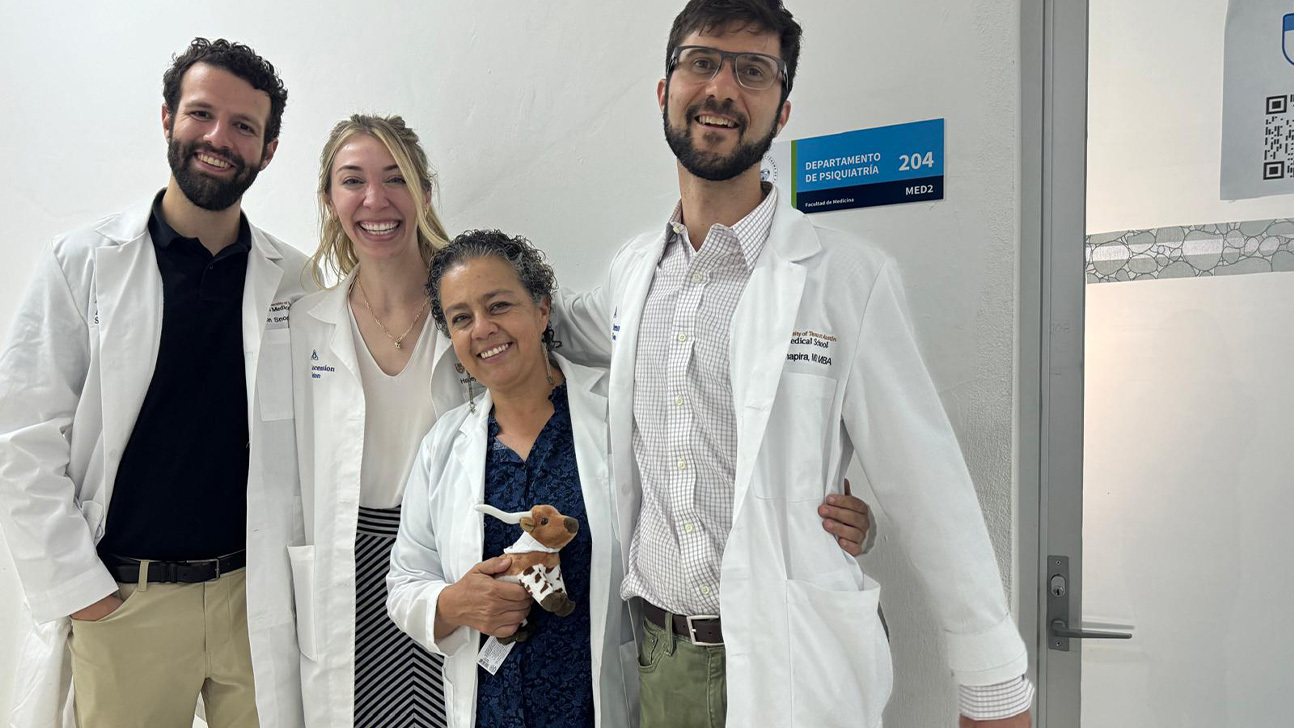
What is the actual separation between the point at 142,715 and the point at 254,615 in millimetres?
329

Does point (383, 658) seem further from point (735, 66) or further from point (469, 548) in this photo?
point (735, 66)

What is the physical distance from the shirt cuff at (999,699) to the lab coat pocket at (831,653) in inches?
6.4

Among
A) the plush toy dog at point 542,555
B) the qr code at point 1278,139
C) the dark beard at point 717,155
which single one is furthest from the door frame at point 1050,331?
the plush toy dog at point 542,555

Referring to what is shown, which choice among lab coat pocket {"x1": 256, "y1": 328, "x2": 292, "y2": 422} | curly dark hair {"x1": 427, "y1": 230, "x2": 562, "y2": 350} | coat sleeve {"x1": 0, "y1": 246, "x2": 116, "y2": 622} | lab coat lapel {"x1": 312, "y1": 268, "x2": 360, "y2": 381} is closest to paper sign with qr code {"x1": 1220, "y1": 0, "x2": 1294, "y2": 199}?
curly dark hair {"x1": 427, "y1": 230, "x2": 562, "y2": 350}

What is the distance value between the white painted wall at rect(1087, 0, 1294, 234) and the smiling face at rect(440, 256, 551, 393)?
45.6 inches

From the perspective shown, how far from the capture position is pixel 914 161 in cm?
182

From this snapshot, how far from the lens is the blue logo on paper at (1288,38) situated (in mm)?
1559

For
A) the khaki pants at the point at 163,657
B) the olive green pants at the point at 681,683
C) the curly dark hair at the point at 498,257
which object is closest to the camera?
the olive green pants at the point at 681,683

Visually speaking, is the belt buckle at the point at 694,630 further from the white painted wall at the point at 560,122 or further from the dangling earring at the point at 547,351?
the dangling earring at the point at 547,351

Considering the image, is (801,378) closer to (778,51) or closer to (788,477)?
(788,477)

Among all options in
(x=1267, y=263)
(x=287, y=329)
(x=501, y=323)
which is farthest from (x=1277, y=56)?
(x=287, y=329)

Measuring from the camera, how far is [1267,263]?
5.30 ft

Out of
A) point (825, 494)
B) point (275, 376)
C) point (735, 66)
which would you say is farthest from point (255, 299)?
point (825, 494)

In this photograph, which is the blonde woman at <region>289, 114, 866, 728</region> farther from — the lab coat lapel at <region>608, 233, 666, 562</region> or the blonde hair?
the lab coat lapel at <region>608, 233, 666, 562</region>
